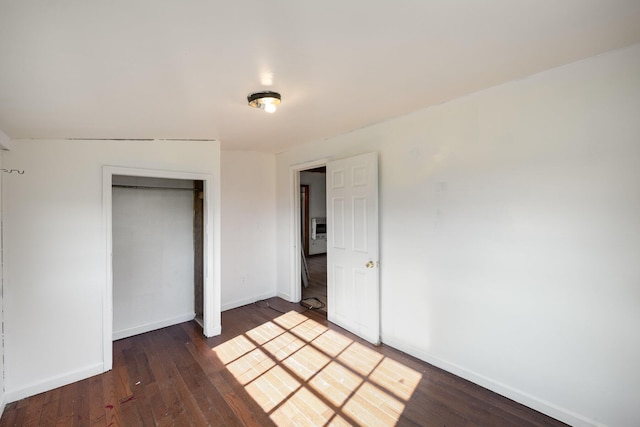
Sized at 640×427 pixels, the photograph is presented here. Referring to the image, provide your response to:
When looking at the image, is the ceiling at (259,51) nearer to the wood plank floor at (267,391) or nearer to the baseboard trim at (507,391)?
the wood plank floor at (267,391)

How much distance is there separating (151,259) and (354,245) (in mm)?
2461

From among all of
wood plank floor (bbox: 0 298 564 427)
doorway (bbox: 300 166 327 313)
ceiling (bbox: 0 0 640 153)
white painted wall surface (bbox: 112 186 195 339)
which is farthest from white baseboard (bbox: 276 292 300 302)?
ceiling (bbox: 0 0 640 153)

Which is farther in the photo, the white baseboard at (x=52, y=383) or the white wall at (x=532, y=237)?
the white baseboard at (x=52, y=383)

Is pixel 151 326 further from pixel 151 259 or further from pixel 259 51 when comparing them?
pixel 259 51

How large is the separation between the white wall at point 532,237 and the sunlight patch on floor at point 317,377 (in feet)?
1.63

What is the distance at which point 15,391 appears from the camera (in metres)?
2.23

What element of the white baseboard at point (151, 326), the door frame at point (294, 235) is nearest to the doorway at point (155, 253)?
the white baseboard at point (151, 326)

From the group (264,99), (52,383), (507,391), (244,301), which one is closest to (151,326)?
(52,383)

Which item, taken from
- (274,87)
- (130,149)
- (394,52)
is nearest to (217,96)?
(274,87)

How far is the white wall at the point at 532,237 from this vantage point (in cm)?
171

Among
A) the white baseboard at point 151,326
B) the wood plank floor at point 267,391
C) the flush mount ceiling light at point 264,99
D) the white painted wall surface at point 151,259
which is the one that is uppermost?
the flush mount ceiling light at point 264,99

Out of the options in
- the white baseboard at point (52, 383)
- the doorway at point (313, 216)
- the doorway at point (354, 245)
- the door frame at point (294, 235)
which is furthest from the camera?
the doorway at point (313, 216)

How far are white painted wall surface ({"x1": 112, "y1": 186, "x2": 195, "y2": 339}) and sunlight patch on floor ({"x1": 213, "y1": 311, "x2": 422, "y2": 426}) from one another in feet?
3.45

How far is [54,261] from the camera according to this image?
7.84 feet
